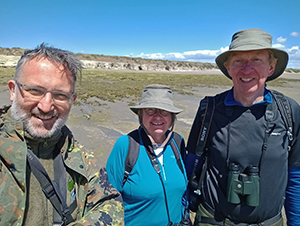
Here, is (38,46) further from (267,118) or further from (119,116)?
(119,116)

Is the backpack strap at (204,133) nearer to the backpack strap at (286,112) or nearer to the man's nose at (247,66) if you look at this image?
the man's nose at (247,66)

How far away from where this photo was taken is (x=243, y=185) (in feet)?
5.85

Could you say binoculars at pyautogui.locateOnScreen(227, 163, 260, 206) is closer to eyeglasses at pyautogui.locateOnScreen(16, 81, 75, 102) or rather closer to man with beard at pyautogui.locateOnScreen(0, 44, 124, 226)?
man with beard at pyautogui.locateOnScreen(0, 44, 124, 226)

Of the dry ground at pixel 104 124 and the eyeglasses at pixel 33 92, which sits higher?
the eyeglasses at pixel 33 92

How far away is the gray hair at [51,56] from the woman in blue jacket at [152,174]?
83 cm

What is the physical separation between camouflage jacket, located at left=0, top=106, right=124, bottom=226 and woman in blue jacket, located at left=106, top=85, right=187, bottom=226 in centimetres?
37

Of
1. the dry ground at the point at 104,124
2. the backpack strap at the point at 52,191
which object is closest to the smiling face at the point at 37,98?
the backpack strap at the point at 52,191

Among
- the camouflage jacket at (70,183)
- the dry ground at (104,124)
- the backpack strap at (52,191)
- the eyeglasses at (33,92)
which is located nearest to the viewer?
the camouflage jacket at (70,183)

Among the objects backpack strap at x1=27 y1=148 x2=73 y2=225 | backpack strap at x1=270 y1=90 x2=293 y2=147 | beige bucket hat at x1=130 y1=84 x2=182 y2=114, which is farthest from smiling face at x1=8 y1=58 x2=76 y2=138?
backpack strap at x1=270 y1=90 x2=293 y2=147

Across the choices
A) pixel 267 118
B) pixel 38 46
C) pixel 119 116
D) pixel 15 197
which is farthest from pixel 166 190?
pixel 119 116

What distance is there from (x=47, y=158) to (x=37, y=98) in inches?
17.0

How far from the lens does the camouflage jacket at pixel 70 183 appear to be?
1223mm

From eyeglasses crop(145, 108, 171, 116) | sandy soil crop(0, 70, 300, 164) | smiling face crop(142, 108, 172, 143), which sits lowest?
sandy soil crop(0, 70, 300, 164)

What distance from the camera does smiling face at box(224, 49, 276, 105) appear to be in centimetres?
188
